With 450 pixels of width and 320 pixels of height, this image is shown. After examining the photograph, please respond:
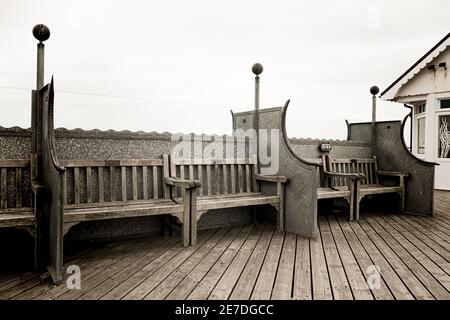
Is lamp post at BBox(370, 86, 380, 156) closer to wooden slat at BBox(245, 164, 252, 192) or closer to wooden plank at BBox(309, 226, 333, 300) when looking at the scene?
wooden slat at BBox(245, 164, 252, 192)

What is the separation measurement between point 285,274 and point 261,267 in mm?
215

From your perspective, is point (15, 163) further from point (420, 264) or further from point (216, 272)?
point (420, 264)

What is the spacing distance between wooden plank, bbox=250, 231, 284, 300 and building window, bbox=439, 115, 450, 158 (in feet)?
22.8

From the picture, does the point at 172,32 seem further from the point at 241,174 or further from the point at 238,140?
the point at 241,174

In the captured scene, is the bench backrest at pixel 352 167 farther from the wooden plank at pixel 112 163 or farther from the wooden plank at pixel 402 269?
the wooden plank at pixel 112 163

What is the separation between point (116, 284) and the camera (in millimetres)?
2076

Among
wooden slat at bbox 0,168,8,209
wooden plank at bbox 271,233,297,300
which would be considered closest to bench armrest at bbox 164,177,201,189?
wooden plank at bbox 271,233,297,300

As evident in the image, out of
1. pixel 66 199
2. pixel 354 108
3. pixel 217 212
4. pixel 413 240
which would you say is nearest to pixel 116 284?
pixel 66 199

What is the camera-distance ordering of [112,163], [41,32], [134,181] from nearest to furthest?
1. [41,32]
2. [112,163]
3. [134,181]

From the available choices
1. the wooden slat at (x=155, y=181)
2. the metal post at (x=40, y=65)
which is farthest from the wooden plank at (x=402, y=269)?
the metal post at (x=40, y=65)

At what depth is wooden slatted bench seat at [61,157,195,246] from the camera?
2.82 m

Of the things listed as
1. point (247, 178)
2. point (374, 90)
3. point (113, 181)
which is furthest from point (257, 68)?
point (374, 90)

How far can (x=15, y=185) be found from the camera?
266 cm
